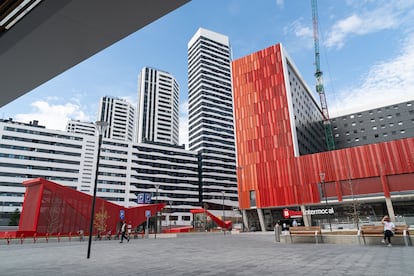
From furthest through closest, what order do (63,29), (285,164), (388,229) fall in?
1. (285,164)
2. (388,229)
3. (63,29)

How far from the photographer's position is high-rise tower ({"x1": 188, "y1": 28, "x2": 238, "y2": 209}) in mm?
104875

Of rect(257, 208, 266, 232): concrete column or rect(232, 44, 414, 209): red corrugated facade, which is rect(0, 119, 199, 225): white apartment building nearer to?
rect(257, 208, 266, 232): concrete column

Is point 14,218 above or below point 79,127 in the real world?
below

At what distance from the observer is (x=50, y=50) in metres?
4.87

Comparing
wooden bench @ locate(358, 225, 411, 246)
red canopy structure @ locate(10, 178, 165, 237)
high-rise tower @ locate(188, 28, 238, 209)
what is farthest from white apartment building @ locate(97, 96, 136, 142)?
wooden bench @ locate(358, 225, 411, 246)

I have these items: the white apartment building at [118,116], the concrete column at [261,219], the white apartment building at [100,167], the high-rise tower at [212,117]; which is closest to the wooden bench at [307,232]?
the concrete column at [261,219]

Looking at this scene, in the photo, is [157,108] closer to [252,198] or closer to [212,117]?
[212,117]

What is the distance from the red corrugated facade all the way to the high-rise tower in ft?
141

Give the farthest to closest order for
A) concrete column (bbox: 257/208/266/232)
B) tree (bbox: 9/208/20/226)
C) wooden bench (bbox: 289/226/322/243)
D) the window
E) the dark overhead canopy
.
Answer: tree (bbox: 9/208/20/226)
the window
concrete column (bbox: 257/208/266/232)
wooden bench (bbox: 289/226/322/243)
the dark overhead canopy

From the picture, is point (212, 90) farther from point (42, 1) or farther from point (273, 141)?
point (42, 1)

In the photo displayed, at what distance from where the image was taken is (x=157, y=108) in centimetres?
13088

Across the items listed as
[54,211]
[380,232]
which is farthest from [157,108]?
[380,232]

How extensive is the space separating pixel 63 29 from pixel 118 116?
488 feet

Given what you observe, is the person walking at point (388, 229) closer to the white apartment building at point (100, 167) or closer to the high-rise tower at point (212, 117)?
the white apartment building at point (100, 167)
